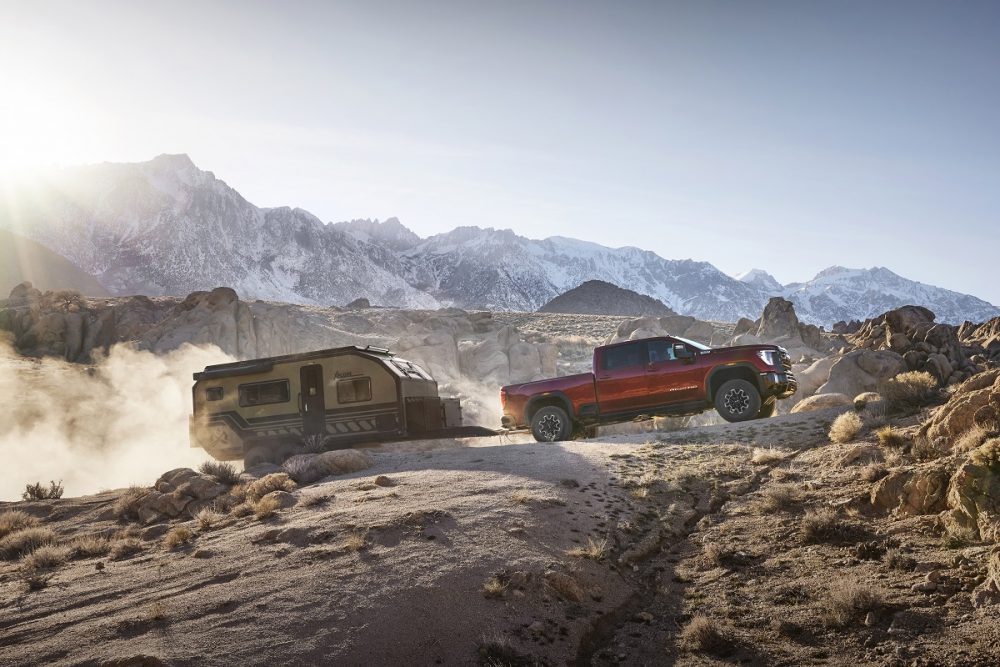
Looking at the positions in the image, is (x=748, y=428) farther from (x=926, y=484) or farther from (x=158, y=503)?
(x=158, y=503)

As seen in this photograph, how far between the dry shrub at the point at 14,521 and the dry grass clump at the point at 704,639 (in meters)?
12.6

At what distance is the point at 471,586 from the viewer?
7879 millimetres

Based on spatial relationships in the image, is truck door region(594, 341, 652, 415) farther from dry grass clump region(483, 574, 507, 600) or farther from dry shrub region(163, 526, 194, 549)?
dry shrub region(163, 526, 194, 549)

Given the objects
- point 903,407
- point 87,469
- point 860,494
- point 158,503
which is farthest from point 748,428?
point 87,469

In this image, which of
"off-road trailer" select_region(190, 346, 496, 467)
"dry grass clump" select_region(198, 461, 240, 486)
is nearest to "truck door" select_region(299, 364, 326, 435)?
"off-road trailer" select_region(190, 346, 496, 467)

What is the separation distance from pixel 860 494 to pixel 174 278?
208 metres

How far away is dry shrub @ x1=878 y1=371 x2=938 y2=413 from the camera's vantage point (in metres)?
14.6

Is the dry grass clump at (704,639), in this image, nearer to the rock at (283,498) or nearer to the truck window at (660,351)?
the rock at (283,498)

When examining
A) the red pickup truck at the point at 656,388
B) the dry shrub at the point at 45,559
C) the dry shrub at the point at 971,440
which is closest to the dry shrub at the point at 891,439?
the dry shrub at the point at 971,440

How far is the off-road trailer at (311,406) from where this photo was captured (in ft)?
61.7

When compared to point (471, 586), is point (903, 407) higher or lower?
higher

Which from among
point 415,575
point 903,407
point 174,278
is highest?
point 174,278

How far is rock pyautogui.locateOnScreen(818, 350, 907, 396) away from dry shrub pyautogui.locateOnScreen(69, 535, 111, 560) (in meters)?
19.8

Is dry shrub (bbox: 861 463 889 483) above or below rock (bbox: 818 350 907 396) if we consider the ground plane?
below
